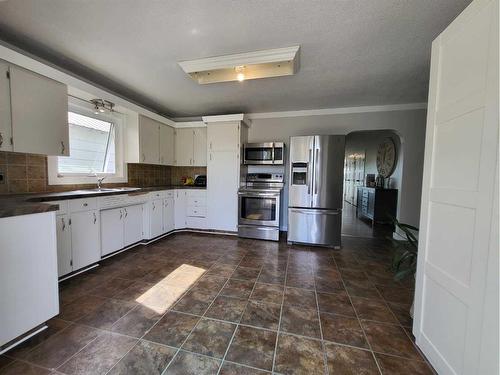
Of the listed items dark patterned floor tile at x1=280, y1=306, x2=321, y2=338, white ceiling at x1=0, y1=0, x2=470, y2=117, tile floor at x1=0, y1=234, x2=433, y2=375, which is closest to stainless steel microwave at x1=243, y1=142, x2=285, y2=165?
white ceiling at x1=0, y1=0, x2=470, y2=117

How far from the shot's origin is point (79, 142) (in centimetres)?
280

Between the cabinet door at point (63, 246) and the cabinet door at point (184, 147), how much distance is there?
2380mm

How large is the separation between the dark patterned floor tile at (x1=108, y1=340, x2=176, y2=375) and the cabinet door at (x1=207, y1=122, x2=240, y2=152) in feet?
9.77

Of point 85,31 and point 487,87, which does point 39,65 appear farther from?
point 487,87

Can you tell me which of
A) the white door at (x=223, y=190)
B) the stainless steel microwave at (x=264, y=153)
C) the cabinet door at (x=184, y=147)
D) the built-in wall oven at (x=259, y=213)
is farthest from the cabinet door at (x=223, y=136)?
the built-in wall oven at (x=259, y=213)

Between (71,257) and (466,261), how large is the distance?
3.22 m

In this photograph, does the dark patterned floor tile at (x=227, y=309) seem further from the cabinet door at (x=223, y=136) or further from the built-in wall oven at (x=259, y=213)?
the cabinet door at (x=223, y=136)

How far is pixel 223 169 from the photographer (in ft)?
12.5

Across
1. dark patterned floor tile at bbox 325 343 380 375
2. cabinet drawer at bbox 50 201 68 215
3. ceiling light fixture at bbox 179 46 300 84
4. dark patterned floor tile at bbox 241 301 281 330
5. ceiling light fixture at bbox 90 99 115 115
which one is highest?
ceiling light fixture at bbox 179 46 300 84

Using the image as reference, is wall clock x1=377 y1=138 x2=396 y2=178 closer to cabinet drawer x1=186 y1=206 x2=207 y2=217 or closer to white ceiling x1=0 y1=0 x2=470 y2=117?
white ceiling x1=0 y1=0 x2=470 y2=117

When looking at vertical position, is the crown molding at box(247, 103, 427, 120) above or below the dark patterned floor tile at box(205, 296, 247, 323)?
above

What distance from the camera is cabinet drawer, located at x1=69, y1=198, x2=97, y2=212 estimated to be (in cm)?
217

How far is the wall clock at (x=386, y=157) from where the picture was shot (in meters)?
5.08

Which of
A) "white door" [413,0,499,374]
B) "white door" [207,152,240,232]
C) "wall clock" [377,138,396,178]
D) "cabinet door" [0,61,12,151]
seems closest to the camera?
"white door" [413,0,499,374]
